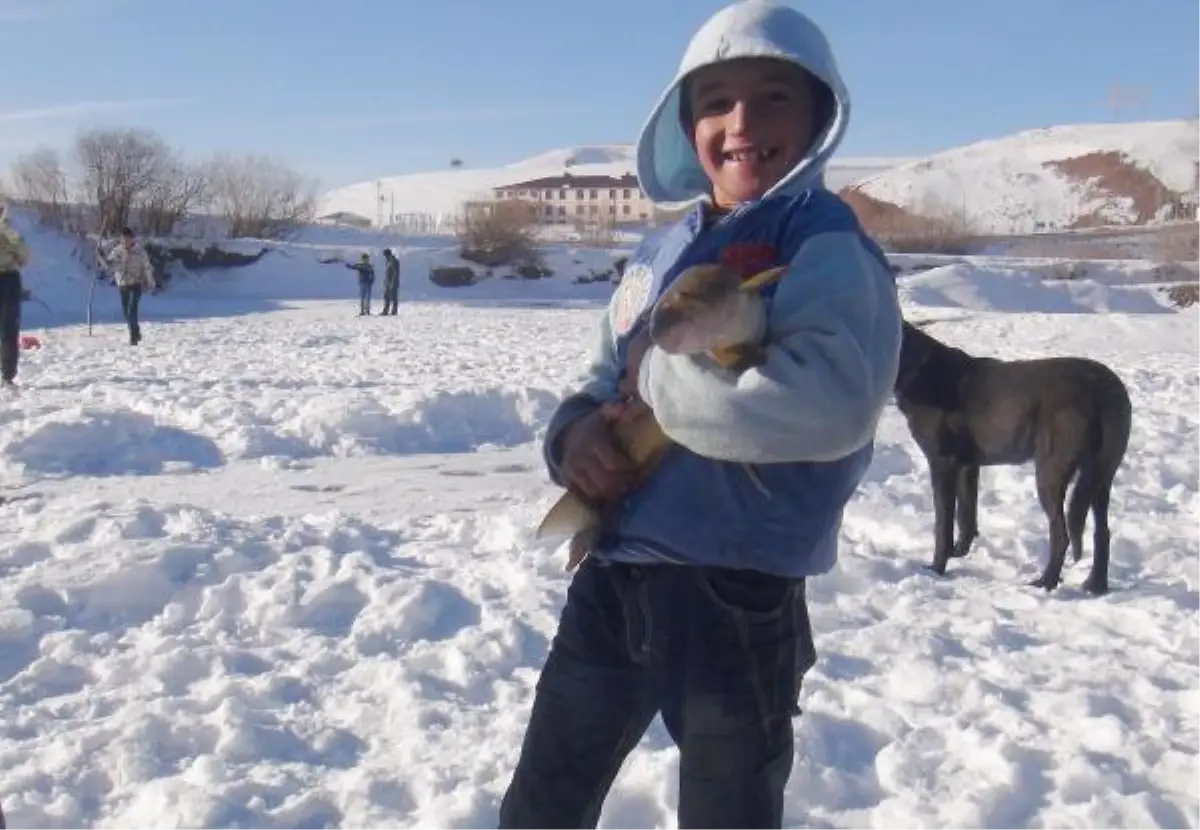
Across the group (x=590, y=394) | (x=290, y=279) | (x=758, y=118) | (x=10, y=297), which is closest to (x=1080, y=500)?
(x=590, y=394)

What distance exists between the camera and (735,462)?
1932 mm

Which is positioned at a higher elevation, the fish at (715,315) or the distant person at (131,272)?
the fish at (715,315)

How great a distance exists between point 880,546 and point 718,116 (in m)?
4.55

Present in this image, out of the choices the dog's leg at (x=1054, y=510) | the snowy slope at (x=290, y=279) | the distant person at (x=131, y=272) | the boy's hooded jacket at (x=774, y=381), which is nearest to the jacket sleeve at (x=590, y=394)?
the boy's hooded jacket at (x=774, y=381)

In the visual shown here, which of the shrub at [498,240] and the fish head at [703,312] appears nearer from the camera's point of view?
the fish head at [703,312]

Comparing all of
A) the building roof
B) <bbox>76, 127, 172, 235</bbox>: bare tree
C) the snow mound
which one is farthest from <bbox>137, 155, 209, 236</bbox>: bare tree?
the building roof

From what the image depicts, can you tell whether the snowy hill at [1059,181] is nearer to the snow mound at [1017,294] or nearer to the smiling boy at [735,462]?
the snow mound at [1017,294]

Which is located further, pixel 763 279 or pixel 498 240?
pixel 498 240

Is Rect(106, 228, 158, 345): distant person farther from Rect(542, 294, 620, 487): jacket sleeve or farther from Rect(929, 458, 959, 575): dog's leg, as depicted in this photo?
Rect(542, 294, 620, 487): jacket sleeve

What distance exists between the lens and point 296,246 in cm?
4194

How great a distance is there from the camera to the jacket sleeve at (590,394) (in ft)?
7.40

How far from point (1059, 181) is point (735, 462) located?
103 metres

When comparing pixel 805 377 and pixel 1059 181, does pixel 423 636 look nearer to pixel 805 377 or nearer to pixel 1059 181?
pixel 805 377

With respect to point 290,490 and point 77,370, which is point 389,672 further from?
point 77,370
